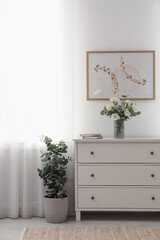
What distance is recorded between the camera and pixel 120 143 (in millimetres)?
3959

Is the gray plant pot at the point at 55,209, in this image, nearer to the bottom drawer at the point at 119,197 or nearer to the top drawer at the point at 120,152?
the bottom drawer at the point at 119,197

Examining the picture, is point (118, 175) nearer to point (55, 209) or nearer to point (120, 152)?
point (120, 152)

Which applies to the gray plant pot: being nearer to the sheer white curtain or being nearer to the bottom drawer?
the bottom drawer

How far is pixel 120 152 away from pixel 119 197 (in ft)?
1.45

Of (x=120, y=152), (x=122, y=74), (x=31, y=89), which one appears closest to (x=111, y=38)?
(x=122, y=74)

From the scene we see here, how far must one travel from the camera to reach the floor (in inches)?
151

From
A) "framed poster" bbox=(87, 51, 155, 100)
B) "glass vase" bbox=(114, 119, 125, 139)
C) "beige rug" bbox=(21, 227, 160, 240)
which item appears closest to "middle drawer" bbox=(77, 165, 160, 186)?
"glass vase" bbox=(114, 119, 125, 139)

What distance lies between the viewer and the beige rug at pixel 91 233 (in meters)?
3.47

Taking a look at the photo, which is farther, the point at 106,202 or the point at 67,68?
the point at 67,68

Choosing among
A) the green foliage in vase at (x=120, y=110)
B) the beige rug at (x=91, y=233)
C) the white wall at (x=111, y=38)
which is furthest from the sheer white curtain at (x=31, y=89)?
the beige rug at (x=91, y=233)

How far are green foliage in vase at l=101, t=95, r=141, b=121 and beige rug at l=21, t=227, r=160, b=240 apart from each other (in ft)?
3.58

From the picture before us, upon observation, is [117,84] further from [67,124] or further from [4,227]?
[4,227]

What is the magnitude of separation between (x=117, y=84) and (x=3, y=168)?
1543mm

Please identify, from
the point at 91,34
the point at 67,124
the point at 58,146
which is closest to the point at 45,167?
the point at 58,146
